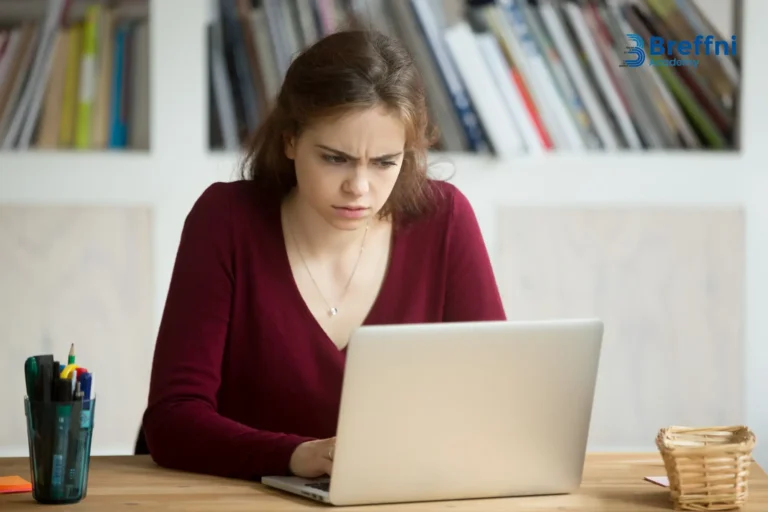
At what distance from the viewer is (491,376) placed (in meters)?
1.35

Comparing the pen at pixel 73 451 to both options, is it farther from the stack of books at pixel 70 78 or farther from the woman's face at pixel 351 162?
the stack of books at pixel 70 78

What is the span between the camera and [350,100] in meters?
1.67

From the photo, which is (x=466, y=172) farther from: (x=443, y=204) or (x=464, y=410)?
(x=464, y=410)

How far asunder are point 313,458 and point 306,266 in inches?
19.1

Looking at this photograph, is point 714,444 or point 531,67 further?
point 531,67

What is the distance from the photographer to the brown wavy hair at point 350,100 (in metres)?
1.69

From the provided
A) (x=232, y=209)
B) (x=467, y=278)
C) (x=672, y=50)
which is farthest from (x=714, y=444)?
(x=672, y=50)

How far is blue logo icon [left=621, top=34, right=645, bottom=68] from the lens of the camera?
9.35ft

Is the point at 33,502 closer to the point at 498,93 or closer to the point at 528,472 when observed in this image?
the point at 528,472

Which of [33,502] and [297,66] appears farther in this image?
[297,66]

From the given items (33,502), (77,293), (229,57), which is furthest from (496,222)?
(33,502)

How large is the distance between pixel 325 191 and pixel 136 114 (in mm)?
1235

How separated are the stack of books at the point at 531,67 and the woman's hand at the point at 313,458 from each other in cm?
142

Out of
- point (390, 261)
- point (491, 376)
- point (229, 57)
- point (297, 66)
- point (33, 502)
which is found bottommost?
point (33, 502)
